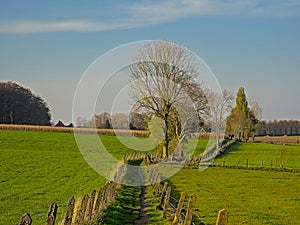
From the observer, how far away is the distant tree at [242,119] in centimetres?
12706

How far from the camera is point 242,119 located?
128 meters

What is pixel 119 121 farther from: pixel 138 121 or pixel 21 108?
pixel 21 108

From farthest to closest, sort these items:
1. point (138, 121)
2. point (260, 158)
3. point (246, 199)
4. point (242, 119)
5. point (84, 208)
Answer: point (242, 119) → point (260, 158) → point (138, 121) → point (246, 199) → point (84, 208)

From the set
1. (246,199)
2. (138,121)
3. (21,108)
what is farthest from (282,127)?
(246,199)

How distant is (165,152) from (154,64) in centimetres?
994

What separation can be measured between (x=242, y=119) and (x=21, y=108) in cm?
5134

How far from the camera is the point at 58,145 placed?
2844 inches

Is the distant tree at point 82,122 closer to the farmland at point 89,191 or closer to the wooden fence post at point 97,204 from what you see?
the farmland at point 89,191

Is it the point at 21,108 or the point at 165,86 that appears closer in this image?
the point at 165,86

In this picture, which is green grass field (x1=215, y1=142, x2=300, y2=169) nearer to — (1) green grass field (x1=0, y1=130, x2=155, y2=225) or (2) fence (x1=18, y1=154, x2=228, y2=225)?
(1) green grass field (x1=0, y1=130, x2=155, y2=225)

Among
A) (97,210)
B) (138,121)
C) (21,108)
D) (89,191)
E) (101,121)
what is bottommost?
(89,191)

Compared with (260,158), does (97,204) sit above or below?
below

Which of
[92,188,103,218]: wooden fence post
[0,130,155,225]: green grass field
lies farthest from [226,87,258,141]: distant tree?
[92,188,103,218]: wooden fence post

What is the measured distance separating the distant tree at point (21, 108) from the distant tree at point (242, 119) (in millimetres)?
43012
